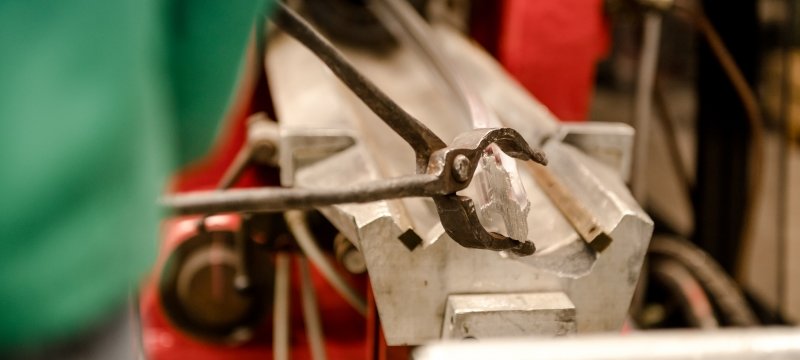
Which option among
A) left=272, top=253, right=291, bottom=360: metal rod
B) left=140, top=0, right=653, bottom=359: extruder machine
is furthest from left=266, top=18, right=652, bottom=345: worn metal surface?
left=272, top=253, right=291, bottom=360: metal rod

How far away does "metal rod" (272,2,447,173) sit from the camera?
1.85 feet

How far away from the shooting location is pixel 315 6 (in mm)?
1105

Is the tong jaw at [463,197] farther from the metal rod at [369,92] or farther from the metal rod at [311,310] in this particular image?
the metal rod at [311,310]

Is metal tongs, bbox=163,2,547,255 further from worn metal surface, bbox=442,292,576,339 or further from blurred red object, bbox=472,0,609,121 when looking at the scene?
blurred red object, bbox=472,0,609,121

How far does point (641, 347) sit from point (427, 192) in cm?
20

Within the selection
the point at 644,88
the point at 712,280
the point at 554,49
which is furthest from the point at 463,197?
the point at 712,280

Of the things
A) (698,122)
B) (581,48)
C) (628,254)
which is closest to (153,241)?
(628,254)

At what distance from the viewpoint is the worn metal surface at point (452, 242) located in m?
0.59

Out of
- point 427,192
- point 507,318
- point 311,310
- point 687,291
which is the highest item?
point 427,192

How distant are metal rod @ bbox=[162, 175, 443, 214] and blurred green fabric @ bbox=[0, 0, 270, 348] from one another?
0.16 m

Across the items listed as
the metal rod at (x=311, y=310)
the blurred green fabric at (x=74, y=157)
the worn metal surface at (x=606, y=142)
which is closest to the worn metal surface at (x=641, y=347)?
the blurred green fabric at (x=74, y=157)

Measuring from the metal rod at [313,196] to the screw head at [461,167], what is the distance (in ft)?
0.05

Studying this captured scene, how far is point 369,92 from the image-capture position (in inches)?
23.2

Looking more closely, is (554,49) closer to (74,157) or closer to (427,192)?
(427,192)
